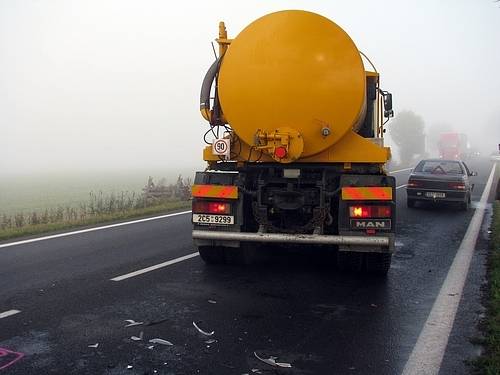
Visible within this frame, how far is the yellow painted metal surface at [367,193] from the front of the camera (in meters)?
5.99

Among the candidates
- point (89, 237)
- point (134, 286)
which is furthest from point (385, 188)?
point (89, 237)

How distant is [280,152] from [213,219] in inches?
54.5

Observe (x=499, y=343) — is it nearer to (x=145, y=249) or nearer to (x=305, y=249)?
(x=305, y=249)

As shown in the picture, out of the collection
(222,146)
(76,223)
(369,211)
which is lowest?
(76,223)

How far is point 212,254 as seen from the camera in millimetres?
7012

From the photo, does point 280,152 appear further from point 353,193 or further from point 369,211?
point 369,211

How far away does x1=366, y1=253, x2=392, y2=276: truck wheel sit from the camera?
640 centimetres

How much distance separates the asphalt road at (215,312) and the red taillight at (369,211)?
928 mm

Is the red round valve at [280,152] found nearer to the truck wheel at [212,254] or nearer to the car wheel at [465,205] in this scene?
the truck wheel at [212,254]

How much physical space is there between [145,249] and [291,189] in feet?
10.5

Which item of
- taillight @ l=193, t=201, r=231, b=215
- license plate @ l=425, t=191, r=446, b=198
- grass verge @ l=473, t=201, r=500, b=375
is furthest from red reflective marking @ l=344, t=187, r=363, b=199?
license plate @ l=425, t=191, r=446, b=198

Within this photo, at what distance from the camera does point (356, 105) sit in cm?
593

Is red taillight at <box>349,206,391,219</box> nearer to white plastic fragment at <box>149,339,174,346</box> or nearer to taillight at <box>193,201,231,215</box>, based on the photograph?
taillight at <box>193,201,231,215</box>

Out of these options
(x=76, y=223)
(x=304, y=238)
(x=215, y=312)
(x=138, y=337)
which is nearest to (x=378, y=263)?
(x=304, y=238)
